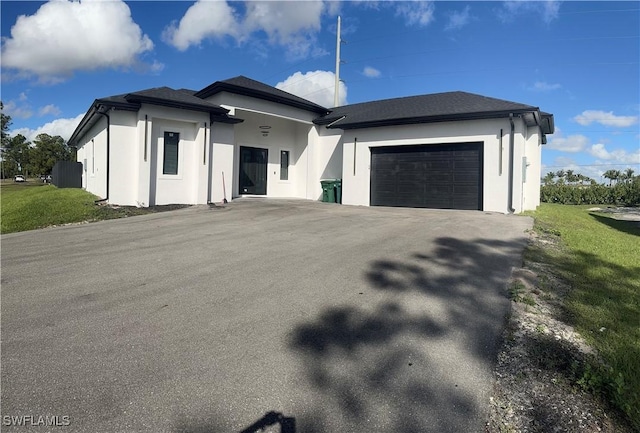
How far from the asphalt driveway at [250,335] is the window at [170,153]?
6.57 metres

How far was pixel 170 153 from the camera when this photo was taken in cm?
1306

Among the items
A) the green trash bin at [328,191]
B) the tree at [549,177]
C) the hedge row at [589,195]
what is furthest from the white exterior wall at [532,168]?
the tree at [549,177]

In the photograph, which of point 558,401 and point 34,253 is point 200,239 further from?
point 558,401

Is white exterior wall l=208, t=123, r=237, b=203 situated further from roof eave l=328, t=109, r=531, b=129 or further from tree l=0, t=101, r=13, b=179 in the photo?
tree l=0, t=101, r=13, b=179

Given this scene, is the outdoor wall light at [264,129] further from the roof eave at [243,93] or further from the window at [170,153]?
the window at [170,153]

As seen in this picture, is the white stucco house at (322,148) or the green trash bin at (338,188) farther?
the green trash bin at (338,188)

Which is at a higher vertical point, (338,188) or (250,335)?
(338,188)

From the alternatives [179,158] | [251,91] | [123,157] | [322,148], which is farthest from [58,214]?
[322,148]

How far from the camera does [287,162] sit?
1872cm

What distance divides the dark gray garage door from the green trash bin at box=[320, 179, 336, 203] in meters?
2.11

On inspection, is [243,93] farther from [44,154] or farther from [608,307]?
[44,154]

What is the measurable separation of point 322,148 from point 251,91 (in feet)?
14.6

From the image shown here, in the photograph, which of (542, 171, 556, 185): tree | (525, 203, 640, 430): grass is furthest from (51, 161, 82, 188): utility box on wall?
(542, 171, 556, 185): tree

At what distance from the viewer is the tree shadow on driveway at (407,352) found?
8.02 feet
